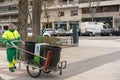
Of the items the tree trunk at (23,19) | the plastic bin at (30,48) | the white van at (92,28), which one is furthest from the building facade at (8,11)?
the plastic bin at (30,48)

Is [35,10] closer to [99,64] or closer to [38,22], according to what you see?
Result: [38,22]

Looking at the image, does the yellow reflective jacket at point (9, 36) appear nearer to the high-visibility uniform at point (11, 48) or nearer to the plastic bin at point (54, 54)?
the high-visibility uniform at point (11, 48)

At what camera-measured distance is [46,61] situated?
1003 centimetres

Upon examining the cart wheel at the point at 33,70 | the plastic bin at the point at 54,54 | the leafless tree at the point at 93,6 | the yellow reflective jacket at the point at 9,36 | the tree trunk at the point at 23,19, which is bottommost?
the cart wheel at the point at 33,70

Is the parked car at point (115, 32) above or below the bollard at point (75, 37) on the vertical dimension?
below

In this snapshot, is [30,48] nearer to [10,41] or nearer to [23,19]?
[10,41]

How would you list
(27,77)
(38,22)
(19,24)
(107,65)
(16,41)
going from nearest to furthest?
(27,77) < (16,41) < (107,65) < (19,24) < (38,22)

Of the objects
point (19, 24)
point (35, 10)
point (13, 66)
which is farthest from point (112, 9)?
point (13, 66)

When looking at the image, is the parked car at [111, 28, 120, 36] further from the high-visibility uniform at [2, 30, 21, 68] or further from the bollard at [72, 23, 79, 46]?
the high-visibility uniform at [2, 30, 21, 68]

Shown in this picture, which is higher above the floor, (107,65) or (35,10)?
(35,10)

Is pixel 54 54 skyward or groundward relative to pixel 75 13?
groundward

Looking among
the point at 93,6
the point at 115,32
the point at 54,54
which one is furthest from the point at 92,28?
the point at 54,54

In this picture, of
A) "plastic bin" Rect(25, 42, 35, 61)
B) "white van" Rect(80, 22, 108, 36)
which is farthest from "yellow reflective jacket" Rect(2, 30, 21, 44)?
"white van" Rect(80, 22, 108, 36)

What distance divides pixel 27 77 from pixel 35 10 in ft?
48.2
